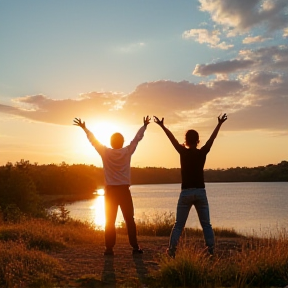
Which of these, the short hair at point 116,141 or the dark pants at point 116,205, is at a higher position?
the short hair at point 116,141

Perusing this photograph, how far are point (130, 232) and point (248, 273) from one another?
2.86 metres

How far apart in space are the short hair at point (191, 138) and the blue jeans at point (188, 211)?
32.6 inches

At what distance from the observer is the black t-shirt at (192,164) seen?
25.2 feet

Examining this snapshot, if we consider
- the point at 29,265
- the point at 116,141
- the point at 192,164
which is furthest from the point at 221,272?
the point at 116,141

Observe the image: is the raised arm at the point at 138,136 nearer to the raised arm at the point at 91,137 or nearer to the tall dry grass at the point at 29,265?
the raised arm at the point at 91,137

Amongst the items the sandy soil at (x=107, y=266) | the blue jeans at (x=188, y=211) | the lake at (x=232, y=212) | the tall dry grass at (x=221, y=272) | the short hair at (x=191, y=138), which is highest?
the short hair at (x=191, y=138)

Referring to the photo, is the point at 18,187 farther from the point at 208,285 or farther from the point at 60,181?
the point at 60,181

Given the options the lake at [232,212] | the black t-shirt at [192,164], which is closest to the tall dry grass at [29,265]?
the black t-shirt at [192,164]

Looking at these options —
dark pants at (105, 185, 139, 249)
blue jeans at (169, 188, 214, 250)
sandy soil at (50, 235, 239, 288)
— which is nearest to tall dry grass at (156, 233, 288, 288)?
sandy soil at (50, 235, 239, 288)

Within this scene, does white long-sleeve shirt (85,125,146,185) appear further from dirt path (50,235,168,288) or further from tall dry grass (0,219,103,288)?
tall dry grass (0,219,103,288)

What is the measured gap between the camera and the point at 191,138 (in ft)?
26.0

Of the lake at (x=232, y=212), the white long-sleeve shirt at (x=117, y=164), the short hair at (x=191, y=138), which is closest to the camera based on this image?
the short hair at (x=191, y=138)

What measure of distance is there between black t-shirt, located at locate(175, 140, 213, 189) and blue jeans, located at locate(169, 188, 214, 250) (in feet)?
0.39

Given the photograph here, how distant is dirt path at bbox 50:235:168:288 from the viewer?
20.8 feet
